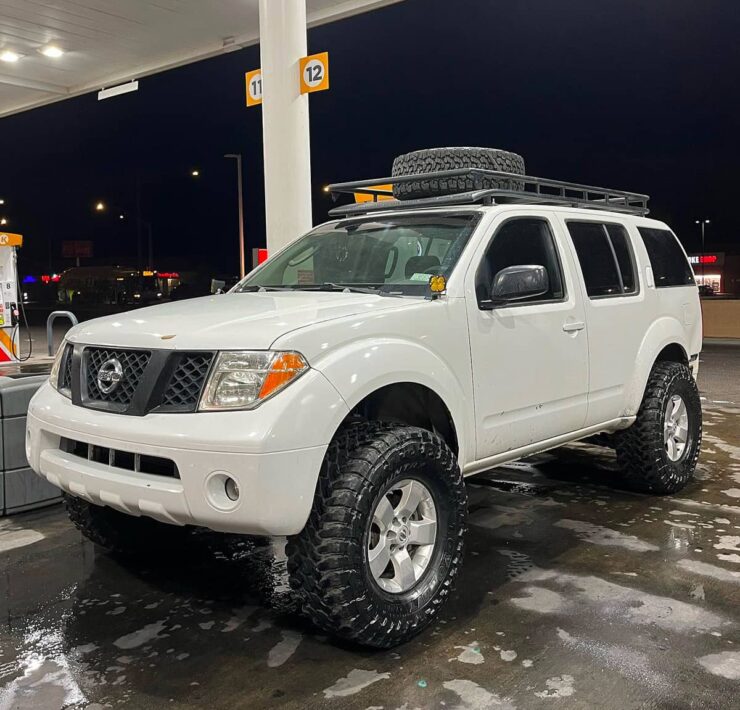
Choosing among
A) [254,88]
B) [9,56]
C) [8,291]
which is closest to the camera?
[254,88]

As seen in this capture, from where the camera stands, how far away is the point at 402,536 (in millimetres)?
3707

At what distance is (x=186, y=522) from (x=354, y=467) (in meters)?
0.73

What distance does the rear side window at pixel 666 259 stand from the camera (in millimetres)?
6026

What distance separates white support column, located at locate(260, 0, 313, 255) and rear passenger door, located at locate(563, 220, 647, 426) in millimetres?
4083

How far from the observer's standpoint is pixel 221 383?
3326mm

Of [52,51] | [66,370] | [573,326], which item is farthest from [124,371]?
[52,51]

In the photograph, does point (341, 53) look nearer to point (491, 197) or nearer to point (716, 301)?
point (716, 301)

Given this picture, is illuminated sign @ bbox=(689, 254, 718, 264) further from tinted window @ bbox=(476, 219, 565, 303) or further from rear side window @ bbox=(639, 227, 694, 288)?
tinted window @ bbox=(476, 219, 565, 303)

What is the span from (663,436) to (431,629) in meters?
2.76

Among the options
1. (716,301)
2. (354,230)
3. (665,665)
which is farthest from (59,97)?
(716,301)

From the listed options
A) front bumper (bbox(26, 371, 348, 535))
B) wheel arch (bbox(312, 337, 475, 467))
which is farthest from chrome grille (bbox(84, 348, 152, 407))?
wheel arch (bbox(312, 337, 475, 467))

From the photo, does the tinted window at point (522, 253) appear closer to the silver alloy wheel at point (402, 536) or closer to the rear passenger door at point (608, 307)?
the rear passenger door at point (608, 307)

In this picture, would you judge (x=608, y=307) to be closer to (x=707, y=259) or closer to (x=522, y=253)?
(x=522, y=253)

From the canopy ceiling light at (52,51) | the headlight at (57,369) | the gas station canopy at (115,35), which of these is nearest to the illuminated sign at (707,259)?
the gas station canopy at (115,35)
